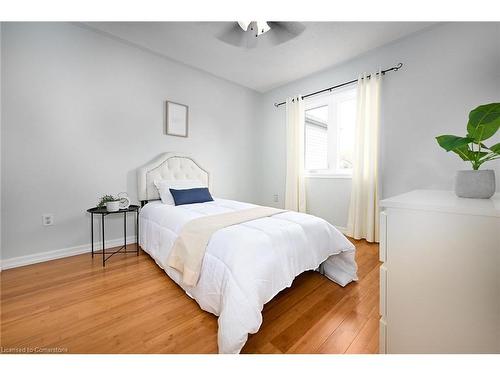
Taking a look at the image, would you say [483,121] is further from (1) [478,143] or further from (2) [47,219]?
(2) [47,219]

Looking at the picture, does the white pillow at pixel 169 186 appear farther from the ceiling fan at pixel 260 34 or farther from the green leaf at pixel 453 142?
the green leaf at pixel 453 142

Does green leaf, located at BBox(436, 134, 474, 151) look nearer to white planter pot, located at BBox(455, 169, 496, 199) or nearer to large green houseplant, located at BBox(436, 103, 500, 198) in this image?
large green houseplant, located at BBox(436, 103, 500, 198)

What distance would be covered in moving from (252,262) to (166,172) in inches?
84.0

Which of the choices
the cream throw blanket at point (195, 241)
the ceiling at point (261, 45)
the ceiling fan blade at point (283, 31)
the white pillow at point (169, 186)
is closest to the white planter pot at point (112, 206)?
the white pillow at point (169, 186)

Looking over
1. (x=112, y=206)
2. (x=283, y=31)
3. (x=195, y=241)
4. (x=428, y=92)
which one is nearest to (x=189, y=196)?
(x=112, y=206)

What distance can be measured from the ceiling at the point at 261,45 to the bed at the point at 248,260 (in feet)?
6.73

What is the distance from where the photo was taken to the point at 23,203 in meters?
2.04

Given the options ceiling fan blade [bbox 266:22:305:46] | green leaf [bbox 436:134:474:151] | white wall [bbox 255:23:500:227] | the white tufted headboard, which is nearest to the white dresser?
green leaf [bbox 436:134:474:151]

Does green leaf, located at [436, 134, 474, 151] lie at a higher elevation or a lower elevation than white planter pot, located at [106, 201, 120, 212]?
higher

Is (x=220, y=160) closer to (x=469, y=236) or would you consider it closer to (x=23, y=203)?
(x=23, y=203)

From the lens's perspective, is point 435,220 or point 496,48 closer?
point 435,220

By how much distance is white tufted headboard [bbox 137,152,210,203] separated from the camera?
2.65 metres
